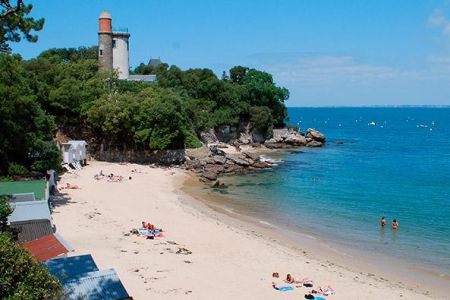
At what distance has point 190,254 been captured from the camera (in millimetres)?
21125

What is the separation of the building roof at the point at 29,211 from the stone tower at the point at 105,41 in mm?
37230

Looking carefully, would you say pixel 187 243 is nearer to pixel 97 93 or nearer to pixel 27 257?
pixel 27 257

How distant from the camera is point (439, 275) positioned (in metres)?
21.4

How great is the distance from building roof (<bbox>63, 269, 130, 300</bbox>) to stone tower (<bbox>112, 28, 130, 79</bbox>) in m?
45.9

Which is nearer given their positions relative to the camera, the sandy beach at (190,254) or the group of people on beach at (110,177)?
the sandy beach at (190,254)

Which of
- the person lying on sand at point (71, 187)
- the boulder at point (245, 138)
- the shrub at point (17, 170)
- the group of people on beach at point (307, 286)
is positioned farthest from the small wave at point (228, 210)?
the boulder at point (245, 138)

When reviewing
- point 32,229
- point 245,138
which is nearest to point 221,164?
point 245,138

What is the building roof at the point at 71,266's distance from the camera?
48.3 feet

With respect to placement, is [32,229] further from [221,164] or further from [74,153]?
[221,164]

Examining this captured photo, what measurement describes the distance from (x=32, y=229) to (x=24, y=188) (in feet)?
18.6

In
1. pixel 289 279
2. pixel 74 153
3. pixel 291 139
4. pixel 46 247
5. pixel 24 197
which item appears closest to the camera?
pixel 46 247

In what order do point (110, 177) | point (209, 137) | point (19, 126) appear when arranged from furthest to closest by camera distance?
1. point (209, 137)
2. point (110, 177)
3. point (19, 126)

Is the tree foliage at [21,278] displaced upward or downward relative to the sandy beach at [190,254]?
upward

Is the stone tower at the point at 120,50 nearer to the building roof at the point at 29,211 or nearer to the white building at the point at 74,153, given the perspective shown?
the white building at the point at 74,153
